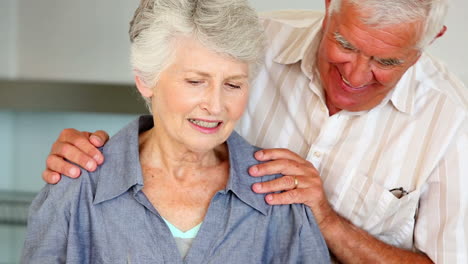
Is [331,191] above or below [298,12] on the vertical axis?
below

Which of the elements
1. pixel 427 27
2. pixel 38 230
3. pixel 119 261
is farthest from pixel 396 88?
pixel 38 230

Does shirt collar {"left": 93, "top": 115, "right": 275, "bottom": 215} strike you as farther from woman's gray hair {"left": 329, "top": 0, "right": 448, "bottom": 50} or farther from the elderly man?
woman's gray hair {"left": 329, "top": 0, "right": 448, "bottom": 50}

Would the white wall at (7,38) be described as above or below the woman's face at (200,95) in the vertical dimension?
below

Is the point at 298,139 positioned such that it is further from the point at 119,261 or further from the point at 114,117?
the point at 114,117

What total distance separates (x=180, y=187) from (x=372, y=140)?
1.93 feet

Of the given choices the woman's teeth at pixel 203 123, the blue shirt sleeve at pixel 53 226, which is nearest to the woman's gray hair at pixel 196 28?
the woman's teeth at pixel 203 123

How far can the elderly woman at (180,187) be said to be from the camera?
5.73 feet

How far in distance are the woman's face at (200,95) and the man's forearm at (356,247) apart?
424 mm

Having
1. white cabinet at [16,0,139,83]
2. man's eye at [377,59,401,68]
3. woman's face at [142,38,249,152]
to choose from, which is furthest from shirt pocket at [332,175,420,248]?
white cabinet at [16,0,139,83]

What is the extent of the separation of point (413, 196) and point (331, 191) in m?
0.24

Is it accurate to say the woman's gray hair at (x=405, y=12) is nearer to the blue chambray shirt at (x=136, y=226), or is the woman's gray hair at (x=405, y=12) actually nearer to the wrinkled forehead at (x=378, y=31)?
the wrinkled forehead at (x=378, y=31)

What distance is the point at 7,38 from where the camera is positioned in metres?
3.67

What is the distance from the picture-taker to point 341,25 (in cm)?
191

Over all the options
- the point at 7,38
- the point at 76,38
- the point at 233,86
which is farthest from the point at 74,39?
the point at 233,86
